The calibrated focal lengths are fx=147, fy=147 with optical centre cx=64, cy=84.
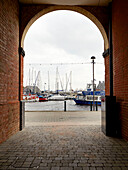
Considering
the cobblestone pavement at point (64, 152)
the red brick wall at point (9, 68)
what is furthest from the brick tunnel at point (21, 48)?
the cobblestone pavement at point (64, 152)

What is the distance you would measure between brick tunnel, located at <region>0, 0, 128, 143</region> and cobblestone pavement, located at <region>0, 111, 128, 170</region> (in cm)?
65

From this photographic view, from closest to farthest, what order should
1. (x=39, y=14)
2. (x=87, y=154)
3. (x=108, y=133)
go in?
(x=87, y=154)
(x=108, y=133)
(x=39, y=14)

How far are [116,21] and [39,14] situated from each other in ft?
10.7

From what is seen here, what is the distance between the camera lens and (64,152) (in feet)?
11.9

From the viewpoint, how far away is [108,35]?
6164 millimetres

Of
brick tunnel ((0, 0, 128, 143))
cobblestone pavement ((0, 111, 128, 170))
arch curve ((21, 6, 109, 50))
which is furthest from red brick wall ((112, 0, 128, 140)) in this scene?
cobblestone pavement ((0, 111, 128, 170))

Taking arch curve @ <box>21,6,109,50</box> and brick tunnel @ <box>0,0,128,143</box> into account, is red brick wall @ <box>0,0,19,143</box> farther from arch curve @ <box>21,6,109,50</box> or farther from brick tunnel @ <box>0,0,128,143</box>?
arch curve @ <box>21,6,109,50</box>

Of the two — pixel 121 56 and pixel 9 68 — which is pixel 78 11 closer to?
pixel 121 56

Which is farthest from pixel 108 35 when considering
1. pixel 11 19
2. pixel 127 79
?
pixel 11 19

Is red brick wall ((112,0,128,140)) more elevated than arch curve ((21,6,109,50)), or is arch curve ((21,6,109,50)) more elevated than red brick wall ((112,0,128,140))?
arch curve ((21,6,109,50))

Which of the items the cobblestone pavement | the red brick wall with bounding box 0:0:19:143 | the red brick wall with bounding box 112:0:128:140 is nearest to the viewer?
the cobblestone pavement

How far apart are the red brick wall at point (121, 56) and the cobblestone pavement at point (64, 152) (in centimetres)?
100

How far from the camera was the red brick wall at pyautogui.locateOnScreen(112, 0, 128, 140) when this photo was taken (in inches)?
179

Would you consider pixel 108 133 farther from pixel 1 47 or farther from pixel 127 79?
pixel 1 47
